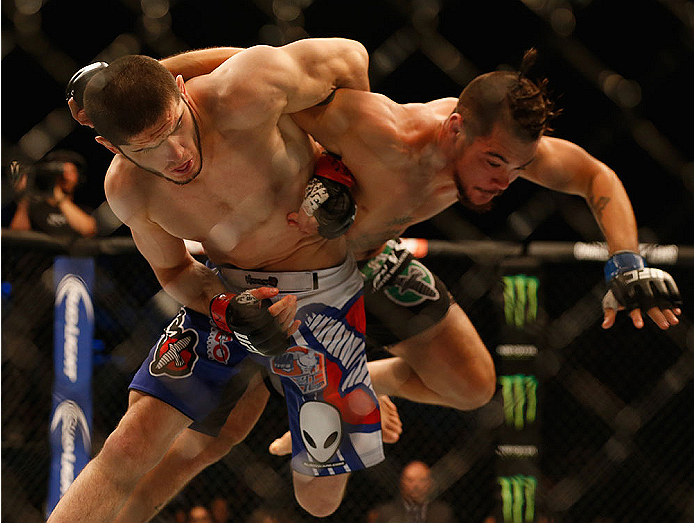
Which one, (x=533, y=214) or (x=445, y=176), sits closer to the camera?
(x=445, y=176)

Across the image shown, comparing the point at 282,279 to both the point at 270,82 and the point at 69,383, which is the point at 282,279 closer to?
the point at 270,82

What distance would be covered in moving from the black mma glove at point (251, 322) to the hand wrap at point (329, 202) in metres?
0.18

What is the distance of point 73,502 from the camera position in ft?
4.66

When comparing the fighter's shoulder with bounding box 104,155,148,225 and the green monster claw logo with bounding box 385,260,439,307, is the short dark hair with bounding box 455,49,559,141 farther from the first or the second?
the fighter's shoulder with bounding box 104,155,148,225

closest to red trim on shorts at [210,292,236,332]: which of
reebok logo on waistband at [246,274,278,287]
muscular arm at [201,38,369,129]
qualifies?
reebok logo on waistband at [246,274,278,287]

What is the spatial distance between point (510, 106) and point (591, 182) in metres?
0.29

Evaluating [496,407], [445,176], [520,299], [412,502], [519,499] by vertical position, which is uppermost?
[445,176]

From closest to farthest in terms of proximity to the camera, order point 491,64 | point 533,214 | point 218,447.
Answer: point 218,447 < point 533,214 < point 491,64

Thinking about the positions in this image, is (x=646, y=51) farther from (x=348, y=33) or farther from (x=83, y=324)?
(x=83, y=324)

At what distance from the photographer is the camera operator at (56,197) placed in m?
1.95

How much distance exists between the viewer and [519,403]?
2184 millimetres

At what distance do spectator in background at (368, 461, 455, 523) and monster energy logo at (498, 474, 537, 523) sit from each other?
15.3 inches

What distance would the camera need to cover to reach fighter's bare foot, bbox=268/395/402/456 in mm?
1961

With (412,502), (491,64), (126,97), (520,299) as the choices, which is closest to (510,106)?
(126,97)
